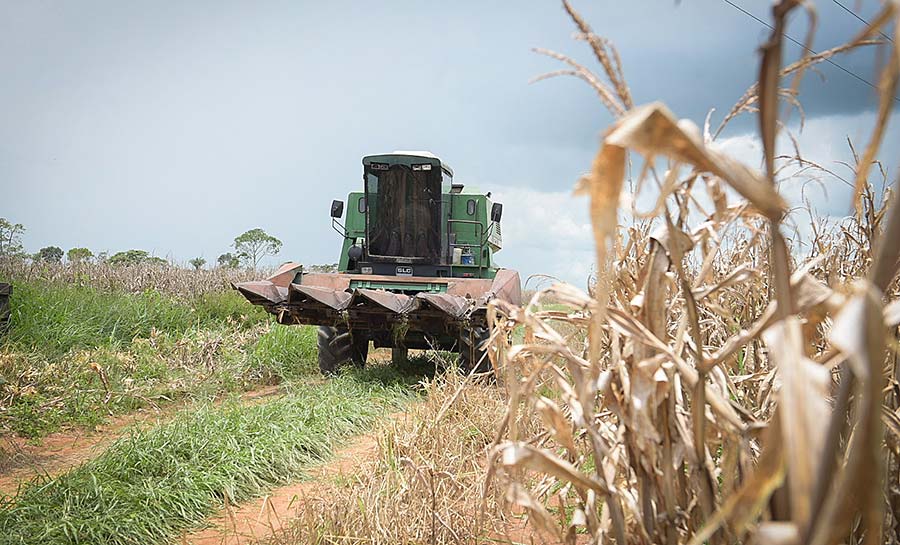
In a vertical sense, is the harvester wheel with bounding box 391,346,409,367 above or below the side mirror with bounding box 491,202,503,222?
below

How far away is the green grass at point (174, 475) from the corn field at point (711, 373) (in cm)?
241

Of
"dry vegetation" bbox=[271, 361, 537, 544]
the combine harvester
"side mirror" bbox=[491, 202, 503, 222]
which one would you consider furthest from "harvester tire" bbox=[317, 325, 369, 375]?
"dry vegetation" bbox=[271, 361, 537, 544]

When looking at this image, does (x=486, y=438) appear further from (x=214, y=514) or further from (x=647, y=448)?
(x=647, y=448)

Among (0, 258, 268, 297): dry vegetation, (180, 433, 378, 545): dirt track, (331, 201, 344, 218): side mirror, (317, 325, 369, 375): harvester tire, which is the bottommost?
(180, 433, 378, 545): dirt track

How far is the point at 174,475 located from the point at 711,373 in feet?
11.2

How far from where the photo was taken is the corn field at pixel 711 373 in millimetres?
599

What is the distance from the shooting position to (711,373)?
151 centimetres

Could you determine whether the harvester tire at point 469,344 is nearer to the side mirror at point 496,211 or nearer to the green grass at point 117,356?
the side mirror at point 496,211

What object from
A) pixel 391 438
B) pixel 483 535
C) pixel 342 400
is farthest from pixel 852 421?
pixel 342 400

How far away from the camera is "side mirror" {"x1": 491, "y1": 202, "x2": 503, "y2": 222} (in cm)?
966

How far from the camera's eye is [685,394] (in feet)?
8.28

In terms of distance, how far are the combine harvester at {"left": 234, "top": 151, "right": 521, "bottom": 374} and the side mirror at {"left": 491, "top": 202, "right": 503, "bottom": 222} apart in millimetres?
21

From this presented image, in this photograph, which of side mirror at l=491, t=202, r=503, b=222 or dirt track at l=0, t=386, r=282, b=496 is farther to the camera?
side mirror at l=491, t=202, r=503, b=222

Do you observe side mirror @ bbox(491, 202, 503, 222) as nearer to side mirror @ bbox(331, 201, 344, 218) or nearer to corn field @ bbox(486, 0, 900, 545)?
side mirror @ bbox(331, 201, 344, 218)
